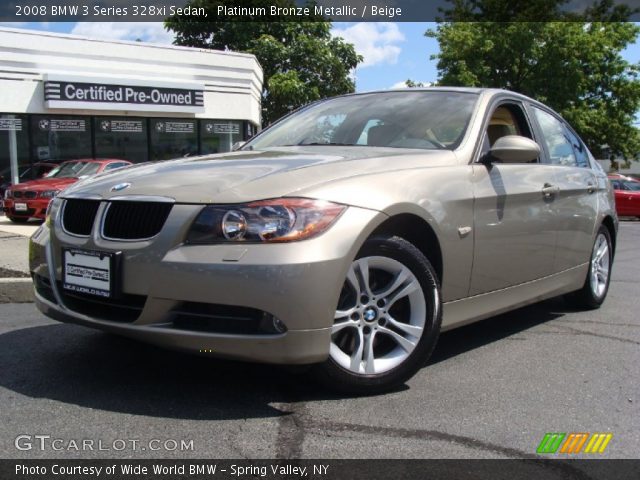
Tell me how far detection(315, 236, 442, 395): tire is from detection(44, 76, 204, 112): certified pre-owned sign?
16123 mm

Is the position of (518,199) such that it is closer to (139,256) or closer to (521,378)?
(521,378)

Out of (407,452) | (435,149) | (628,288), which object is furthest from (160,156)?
(407,452)

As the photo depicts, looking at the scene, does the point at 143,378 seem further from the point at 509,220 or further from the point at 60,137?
the point at 60,137

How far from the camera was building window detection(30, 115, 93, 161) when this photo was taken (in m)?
A: 17.5

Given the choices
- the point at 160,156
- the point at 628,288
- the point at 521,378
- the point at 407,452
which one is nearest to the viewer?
the point at 407,452

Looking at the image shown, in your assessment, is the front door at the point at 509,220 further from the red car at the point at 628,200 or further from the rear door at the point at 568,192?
the red car at the point at 628,200

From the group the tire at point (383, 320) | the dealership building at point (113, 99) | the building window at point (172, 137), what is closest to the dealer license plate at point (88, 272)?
the tire at point (383, 320)

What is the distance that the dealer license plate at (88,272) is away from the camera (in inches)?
116

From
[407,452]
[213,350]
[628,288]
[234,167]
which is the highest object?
[234,167]

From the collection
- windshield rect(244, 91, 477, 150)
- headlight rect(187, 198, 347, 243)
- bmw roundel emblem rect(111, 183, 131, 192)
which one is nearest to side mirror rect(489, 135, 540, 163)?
windshield rect(244, 91, 477, 150)

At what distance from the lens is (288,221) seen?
282cm

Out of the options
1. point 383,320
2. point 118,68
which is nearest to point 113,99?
point 118,68

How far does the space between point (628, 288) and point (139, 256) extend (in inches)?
217

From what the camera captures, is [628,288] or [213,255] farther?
[628,288]
